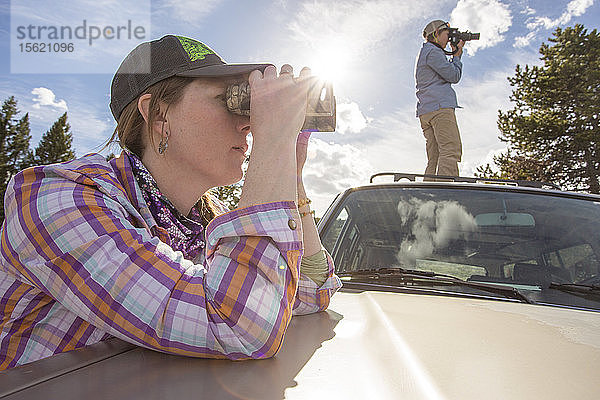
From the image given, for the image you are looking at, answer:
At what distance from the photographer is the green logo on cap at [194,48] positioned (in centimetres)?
141

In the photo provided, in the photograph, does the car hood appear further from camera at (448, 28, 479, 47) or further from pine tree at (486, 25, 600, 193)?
pine tree at (486, 25, 600, 193)

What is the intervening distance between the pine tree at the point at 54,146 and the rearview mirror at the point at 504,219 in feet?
176

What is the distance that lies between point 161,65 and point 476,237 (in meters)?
1.52

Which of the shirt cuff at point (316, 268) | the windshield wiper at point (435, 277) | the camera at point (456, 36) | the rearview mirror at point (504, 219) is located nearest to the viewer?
the shirt cuff at point (316, 268)

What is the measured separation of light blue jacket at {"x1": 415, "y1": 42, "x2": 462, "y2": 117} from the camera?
4566 mm

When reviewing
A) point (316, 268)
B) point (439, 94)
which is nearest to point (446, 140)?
point (439, 94)

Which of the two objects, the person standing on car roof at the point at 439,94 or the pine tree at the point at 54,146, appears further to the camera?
the pine tree at the point at 54,146

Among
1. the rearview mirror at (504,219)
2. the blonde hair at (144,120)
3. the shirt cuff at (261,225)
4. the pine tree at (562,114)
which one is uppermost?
the pine tree at (562,114)

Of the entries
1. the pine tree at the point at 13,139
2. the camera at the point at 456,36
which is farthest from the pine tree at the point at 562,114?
the pine tree at the point at 13,139

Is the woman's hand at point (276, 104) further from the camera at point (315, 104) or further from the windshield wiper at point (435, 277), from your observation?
the windshield wiper at point (435, 277)

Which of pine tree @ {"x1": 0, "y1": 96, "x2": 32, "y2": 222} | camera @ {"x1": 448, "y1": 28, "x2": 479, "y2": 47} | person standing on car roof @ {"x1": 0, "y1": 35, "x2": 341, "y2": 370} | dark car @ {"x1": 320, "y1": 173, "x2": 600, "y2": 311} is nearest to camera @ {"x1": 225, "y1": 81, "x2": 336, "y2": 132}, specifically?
person standing on car roof @ {"x1": 0, "y1": 35, "x2": 341, "y2": 370}

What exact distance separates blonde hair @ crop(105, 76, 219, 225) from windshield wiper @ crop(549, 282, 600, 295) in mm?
1409

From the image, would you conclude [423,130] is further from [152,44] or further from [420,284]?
[152,44]

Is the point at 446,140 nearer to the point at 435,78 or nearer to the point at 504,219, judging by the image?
the point at 435,78
